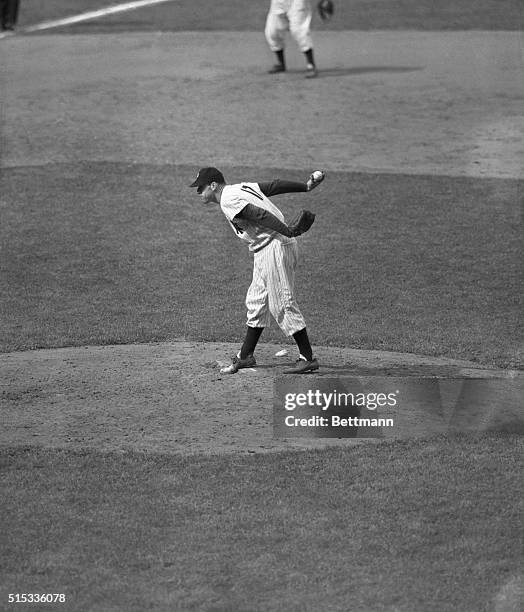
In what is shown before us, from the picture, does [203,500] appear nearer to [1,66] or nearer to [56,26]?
[1,66]

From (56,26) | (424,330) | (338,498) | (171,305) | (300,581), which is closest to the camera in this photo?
(300,581)

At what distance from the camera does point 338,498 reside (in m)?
7.81

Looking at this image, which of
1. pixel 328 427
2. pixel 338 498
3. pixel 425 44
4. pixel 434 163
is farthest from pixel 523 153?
pixel 338 498

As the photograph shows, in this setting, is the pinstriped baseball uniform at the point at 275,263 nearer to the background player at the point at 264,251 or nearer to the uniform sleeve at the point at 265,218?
the background player at the point at 264,251

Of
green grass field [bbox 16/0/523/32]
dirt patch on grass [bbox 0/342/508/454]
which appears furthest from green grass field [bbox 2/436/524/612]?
green grass field [bbox 16/0/523/32]

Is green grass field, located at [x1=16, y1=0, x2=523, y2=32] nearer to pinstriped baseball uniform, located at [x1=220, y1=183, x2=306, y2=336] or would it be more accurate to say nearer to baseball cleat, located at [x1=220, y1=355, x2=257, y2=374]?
pinstriped baseball uniform, located at [x1=220, y1=183, x2=306, y2=336]

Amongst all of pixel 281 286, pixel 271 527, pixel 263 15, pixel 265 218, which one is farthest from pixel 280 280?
pixel 263 15

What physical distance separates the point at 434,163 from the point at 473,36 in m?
7.18

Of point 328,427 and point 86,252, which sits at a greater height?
point 328,427

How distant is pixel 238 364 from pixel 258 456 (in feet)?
5.51

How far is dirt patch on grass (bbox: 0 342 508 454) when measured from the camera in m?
8.76

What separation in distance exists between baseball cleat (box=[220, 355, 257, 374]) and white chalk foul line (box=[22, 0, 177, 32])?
16016 millimetres

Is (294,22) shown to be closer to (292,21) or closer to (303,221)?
(292,21)

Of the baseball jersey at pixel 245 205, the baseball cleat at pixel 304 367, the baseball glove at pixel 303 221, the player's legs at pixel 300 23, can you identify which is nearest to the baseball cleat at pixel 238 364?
the baseball cleat at pixel 304 367
